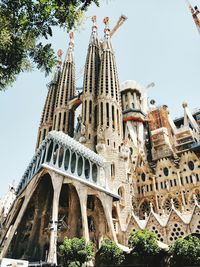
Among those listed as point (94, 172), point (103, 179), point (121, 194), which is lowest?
point (121, 194)

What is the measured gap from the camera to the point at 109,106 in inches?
1492

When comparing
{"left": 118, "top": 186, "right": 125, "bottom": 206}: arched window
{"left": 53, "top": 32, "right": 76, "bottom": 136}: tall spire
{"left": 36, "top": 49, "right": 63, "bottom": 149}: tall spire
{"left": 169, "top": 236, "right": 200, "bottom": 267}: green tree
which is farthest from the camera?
{"left": 36, "top": 49, "right": 63, "bottom": 149}: tall spire

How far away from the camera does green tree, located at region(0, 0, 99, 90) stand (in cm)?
822

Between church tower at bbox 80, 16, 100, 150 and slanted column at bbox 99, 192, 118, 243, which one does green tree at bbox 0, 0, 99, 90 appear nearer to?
slanted column at bbox 99, 192, 118, 243

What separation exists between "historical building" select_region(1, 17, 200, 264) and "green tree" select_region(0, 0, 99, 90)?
681 inches

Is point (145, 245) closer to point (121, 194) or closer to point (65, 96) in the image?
point (121, 194)

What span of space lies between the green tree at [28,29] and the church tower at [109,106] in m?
23.7

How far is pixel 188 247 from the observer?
17.6 m

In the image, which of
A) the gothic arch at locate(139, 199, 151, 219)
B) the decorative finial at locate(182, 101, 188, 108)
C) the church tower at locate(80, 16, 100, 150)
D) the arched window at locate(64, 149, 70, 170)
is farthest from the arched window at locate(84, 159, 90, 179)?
the decorative finial at locate(182, 101, 188, 108)

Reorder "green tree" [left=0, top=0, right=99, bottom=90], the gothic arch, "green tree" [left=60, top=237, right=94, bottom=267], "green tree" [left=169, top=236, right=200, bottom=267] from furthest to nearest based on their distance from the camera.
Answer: the gothic arch < "green tree" [left=60, top=237, right=94, bottom=267] < "green tree" [left=169, top=236, right=200, bottom=267] < "green tree" [left=0, top=0, right=99, bottom=90]

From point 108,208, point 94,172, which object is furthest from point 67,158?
point 108,208

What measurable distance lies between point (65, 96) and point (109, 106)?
13067mm

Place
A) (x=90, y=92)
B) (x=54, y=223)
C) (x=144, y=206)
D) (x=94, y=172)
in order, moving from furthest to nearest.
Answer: (x=90, y=92) → (x=144, y=206) → (x=94, y=172) → (x=54, y=223)

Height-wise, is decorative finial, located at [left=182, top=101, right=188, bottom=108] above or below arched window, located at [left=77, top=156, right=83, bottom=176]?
above
